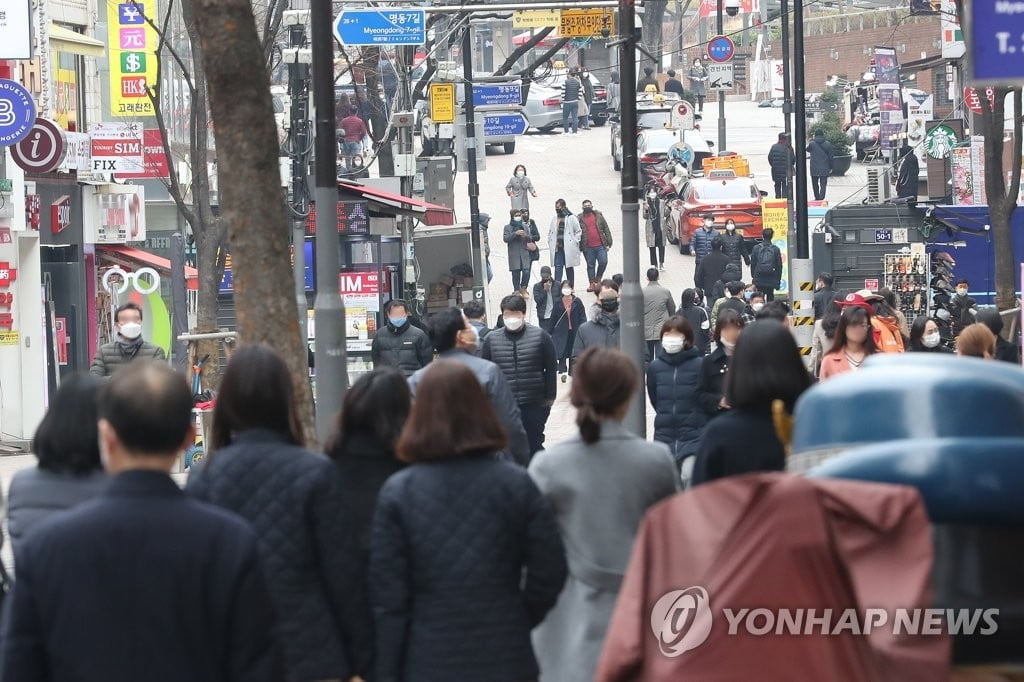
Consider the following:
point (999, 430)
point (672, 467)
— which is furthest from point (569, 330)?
point (999, 430)

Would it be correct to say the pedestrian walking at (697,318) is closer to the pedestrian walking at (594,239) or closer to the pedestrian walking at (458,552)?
the pedestrian walking at (594,239)

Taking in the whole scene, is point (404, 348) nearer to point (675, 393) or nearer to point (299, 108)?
point (299, 108)

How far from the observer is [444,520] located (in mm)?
5031

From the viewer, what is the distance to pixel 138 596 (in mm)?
3686

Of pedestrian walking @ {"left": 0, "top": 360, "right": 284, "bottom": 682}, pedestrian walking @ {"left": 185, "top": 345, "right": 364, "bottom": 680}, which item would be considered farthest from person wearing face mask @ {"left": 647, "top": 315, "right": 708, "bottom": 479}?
pedestrian walking @ {"left": 0, "top": 360, "right": 284, "bottom": 682}

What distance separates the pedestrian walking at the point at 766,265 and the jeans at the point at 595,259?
4.52 m

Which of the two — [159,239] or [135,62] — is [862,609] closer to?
[135,62]

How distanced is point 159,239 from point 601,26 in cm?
1099

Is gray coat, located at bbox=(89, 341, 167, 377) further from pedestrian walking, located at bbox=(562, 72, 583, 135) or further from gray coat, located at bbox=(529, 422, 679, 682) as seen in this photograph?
pedestrian walking, located at bbox=(562, 72, 583, 135)

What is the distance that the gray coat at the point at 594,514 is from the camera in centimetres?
556

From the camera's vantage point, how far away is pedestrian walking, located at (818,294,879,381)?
11.0m

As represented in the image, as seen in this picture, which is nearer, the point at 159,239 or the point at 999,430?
the point at 999,430

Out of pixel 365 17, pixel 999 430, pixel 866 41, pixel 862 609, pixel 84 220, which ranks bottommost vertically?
pixel 862 609

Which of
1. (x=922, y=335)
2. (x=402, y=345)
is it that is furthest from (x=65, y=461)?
(x=402, y=345)
